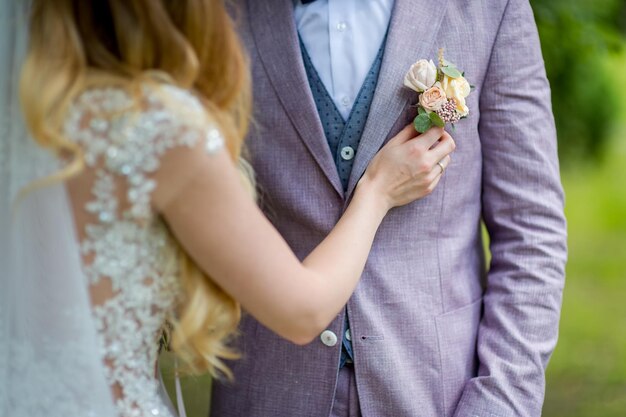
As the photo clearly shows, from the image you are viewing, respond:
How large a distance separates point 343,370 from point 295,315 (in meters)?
0.44

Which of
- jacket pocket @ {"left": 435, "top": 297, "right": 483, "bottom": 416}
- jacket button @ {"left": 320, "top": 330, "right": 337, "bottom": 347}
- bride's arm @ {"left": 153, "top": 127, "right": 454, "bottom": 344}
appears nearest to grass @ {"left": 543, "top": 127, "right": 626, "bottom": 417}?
jacket pocket @ {"left": 435, "top": 297, "right": 483, "bottom": 416}

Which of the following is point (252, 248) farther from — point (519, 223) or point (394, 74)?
point (519, 223)

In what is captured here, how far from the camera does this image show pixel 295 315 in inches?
66.6

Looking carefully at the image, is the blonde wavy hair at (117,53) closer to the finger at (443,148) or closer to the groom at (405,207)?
the groom at (405,207)

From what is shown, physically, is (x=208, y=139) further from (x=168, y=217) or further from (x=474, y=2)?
(x=474, y=2)

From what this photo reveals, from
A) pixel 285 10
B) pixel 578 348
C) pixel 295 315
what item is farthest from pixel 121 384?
pixel 578 348

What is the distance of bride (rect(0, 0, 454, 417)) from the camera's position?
1.55 meters

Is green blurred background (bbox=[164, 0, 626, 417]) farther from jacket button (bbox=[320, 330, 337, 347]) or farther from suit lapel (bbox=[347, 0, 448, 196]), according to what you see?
suit lapel (bbox=[347, 0, 448, 196])

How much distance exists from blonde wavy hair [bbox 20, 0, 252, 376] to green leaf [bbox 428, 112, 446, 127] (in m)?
0.48

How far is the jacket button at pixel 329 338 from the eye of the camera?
6.67 ft

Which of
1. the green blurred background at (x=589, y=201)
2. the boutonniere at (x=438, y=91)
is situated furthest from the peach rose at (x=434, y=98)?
the green blurred background at (x=589, y=201)

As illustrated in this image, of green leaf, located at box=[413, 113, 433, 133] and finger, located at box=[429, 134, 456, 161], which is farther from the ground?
green leaf, located at box=[413, 113, 433, 133]

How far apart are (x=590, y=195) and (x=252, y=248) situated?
699cm

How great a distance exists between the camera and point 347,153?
2.03 m
